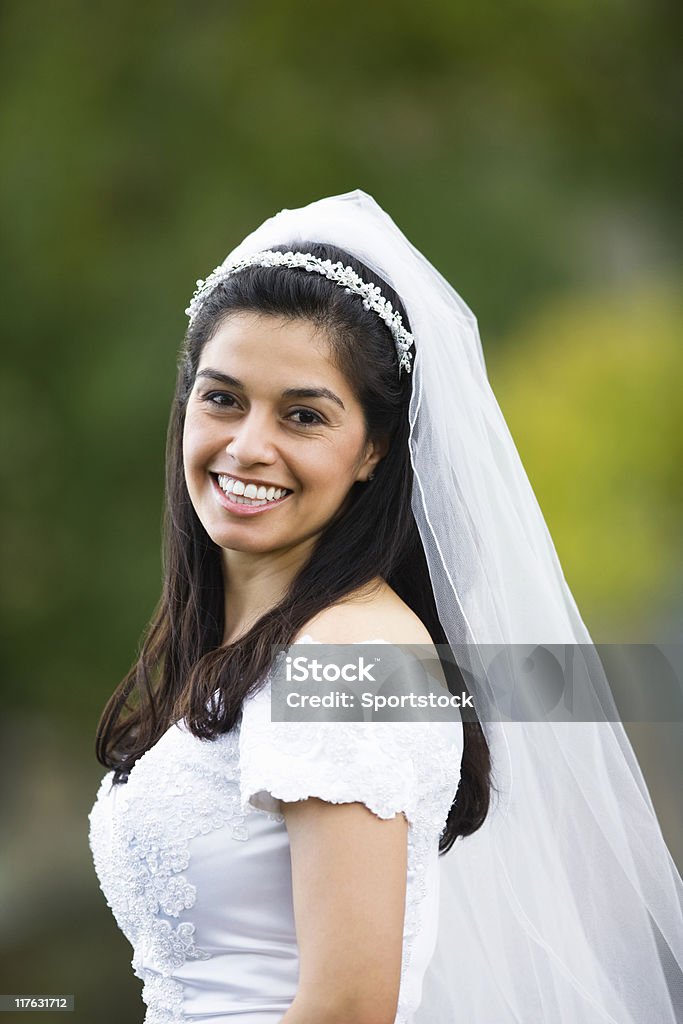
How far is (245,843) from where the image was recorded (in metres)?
1.34

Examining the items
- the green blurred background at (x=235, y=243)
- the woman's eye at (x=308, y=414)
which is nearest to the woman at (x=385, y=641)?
the woman's eye at (x=308, y=414)

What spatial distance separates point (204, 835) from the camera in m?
1.37

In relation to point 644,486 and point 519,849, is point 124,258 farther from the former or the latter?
point 519,849

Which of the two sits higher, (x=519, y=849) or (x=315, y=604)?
(x=315, y=604)

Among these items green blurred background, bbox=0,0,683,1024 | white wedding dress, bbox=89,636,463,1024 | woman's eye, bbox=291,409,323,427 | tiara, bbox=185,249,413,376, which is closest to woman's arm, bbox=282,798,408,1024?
white wedding dress, bbox=89,636,463,1024

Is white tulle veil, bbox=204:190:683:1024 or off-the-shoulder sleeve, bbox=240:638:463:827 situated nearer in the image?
off-the-shoulder sleeve, bbox=240:638:463:827

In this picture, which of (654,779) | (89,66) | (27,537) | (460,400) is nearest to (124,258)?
(89,66)

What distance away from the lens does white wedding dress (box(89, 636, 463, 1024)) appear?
125cm

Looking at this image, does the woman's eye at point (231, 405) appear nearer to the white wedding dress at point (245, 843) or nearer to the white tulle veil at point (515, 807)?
the white tulle veil at point (515, 807)

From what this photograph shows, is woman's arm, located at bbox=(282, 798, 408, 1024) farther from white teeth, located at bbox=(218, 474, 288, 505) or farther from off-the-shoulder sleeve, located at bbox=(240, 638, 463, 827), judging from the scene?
white teeth, located at bbox=(218, 474, 288, 505)

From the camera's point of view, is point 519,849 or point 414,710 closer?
point 414,710

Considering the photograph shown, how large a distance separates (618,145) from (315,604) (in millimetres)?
4621

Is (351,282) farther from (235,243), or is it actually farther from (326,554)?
(235,243)

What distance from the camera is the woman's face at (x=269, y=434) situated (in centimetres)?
147
